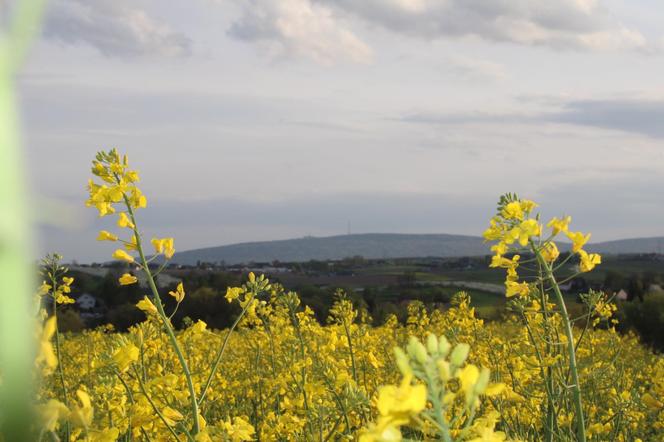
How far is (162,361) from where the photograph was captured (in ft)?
21.1

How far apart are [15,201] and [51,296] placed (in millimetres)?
5145

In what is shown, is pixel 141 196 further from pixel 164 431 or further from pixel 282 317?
pixel 282 317

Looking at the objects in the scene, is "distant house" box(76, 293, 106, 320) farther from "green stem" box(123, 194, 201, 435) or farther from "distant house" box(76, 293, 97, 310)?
"green stem" box(123, 194, 201, 435)

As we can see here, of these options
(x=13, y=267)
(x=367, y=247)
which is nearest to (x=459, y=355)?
(x=13, y=267)

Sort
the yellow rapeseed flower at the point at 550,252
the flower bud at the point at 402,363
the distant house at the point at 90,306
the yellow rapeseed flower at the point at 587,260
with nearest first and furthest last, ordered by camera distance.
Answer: the flower bud at the point at 402,363 → the yellow rapeseed flower at the point at 550,252 → the yellow rapeseed flower at the point at 587,260 → the distant house at the point at 90,306

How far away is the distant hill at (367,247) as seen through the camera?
124 m

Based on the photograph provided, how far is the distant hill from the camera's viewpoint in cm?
12419

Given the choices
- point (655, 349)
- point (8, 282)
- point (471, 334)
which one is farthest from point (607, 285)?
point (8, 282)

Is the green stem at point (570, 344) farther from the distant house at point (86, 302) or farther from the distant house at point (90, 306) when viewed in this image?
the distant house at point (86, 302)

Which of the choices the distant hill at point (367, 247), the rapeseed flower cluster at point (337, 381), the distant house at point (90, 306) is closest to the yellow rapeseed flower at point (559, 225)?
the rapeseed flower cluster at point (337, 381)

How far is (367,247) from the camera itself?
482ft

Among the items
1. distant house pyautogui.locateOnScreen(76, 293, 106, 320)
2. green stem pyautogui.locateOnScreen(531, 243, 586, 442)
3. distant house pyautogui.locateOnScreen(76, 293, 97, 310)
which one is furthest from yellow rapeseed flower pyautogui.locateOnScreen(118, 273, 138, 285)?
distant house pyautogui.locateOnScreen(76, 293, 97, 310)

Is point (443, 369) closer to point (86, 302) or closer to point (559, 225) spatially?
point (559, 225)

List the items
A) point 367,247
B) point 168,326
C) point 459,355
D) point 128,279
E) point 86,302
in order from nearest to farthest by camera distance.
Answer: point 459,355 → point 168,326 → point 128,279 → point 86,302 → point 367,247
